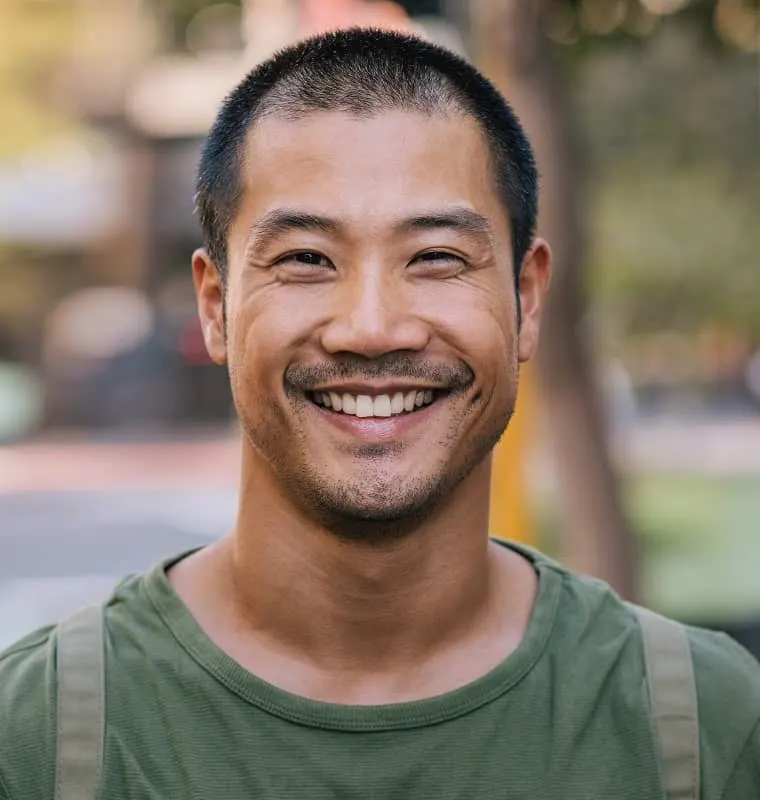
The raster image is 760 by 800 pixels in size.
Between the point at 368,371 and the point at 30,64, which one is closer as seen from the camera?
the point at 368,371

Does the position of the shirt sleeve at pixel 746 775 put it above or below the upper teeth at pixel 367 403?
below

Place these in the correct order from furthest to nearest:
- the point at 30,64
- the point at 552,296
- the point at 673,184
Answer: the point at 673,184 < the point at 30,64 < the point at 552,296

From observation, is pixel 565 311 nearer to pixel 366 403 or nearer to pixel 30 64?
pixel 366 403

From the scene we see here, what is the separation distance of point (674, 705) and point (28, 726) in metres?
0.93

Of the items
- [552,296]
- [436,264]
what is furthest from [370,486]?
[552,296]

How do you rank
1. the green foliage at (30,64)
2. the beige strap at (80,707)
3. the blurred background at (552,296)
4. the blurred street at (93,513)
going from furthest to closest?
the green foliage at (30,64), the blurred street at (93,513), the blurred background at (552,296), the beige strap at (80,707)

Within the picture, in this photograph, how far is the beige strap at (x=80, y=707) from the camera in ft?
6.83

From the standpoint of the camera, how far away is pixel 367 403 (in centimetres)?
221

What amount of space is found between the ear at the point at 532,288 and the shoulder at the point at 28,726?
88cm

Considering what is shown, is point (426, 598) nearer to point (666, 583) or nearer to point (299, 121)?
point (299, 121)

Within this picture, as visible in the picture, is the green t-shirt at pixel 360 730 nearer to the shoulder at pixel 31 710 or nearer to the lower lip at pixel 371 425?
the shoulder at pixel 31 710

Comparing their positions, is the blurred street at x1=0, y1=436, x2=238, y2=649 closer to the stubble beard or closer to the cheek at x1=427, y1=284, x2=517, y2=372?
the stubble beard

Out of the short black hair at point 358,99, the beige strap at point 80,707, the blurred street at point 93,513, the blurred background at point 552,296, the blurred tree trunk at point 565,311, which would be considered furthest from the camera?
the blurred street at point 93,513

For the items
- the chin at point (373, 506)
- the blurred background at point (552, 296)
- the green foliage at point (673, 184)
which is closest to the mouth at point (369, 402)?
the chin at point (373, 506)
